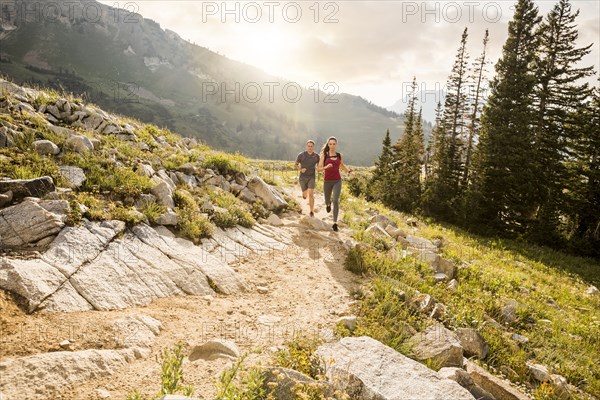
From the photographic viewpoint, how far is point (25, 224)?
592 cm

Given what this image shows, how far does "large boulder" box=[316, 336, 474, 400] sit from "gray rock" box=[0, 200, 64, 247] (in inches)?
218

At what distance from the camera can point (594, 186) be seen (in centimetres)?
2577

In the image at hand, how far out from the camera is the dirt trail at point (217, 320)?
154 inches

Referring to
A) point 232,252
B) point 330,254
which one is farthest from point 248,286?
point 330,254

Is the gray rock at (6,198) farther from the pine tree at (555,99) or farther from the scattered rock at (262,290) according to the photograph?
the pine tree at (555,99)

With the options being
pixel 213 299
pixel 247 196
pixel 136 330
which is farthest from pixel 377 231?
pixel 136 330

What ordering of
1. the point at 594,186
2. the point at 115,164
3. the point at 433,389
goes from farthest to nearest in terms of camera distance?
the point at 594,186 → the point at 115,164 → the point at 433,389

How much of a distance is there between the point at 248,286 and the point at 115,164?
5471 millimetres

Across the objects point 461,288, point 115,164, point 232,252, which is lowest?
point 461,288

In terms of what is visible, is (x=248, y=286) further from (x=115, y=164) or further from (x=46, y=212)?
(x=115, y=164)

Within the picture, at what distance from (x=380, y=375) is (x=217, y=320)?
2.98m

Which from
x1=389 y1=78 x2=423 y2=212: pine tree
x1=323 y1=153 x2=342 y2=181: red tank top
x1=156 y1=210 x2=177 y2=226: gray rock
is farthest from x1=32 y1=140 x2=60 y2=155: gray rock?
x1=389 y1=78 x2=423 y2=212: pine tree

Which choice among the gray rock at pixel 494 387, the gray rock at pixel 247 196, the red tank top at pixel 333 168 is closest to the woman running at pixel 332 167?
the red tank top at pixel 333 168

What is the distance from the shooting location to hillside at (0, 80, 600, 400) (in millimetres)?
3982
